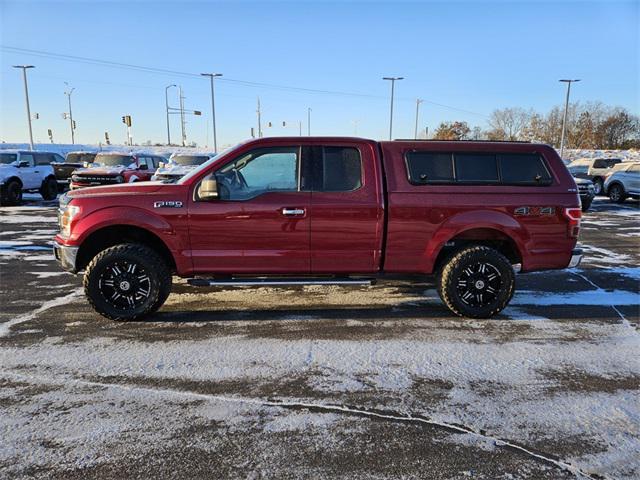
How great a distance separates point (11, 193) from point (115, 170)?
3698mm

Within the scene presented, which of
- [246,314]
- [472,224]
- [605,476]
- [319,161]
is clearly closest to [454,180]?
[472,224]

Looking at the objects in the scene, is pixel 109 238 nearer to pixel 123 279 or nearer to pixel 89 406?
pixel 123 279

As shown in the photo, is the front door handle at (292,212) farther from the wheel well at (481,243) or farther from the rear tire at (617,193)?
the rear tire at (617,193)

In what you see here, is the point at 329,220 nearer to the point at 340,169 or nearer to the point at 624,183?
the point at 340,169

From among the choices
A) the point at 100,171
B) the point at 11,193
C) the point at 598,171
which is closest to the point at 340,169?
the point at 100,171

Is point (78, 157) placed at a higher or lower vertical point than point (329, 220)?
higher

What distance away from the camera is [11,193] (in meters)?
16.7

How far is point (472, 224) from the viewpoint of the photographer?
501cm

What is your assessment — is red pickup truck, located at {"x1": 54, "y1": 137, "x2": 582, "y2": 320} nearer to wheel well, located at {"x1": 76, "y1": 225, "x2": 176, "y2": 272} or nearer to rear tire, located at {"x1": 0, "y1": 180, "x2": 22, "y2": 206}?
wheel well, located at {"x1": 76, "y1": 225, "x2": 176, "y2": 272}

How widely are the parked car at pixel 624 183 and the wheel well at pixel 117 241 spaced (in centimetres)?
2040

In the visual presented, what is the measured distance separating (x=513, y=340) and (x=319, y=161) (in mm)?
2654

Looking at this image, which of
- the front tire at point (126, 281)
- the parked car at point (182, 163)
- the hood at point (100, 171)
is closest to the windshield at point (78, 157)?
the parked car at point (182, 163)

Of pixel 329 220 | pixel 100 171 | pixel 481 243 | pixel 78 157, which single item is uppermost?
pixel 78 157

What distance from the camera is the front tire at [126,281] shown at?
4.86 metres
